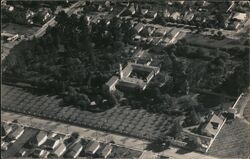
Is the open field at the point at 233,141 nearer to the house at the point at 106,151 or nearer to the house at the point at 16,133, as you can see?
the house at the point at 106,151

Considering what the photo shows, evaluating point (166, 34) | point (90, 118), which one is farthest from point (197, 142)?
point (166, 34)

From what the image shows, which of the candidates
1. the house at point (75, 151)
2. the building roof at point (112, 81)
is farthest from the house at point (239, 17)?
the house at point (75, 151)

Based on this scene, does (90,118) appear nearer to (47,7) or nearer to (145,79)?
(145,79)

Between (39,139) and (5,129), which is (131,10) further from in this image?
(39,139)

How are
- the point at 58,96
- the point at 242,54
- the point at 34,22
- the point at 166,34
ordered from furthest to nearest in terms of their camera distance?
the point at 34,22 → the point at 166,34 → the point at 242,54 → the point at 58,96

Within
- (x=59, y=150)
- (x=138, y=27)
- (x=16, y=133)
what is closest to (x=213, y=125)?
(x=59, y=150)

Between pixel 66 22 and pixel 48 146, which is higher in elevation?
pixel 66 22
